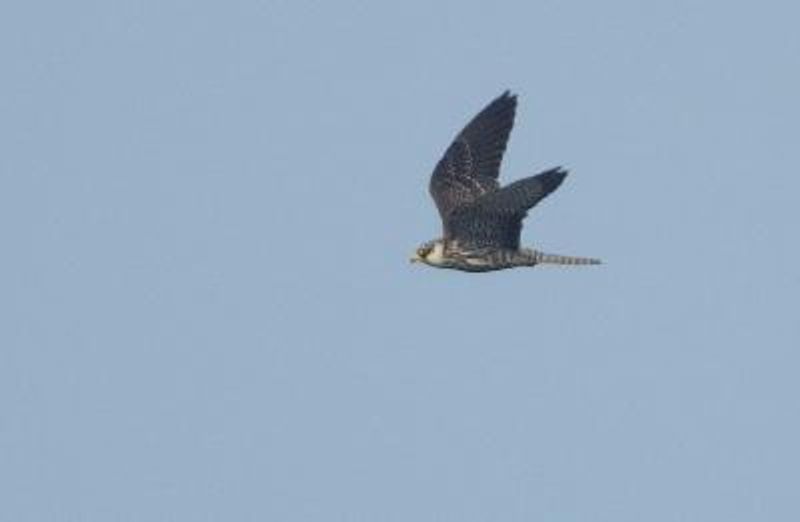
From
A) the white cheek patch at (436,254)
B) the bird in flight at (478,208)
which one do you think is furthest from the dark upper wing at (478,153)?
the white cheek patch at (436,254)

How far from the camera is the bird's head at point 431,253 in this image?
21.8 meters

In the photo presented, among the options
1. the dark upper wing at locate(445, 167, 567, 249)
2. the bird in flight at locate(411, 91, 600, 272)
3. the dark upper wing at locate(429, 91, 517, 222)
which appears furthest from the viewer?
the dark upper wing at locate(429, 91, 517, 222)

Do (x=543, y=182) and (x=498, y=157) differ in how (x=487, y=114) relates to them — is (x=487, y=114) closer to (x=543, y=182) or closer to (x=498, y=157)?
(x=498, y=157)

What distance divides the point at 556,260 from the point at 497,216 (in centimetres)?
96

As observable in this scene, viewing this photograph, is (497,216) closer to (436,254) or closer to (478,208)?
(478,208)

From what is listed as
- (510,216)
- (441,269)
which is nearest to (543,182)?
(510,216)

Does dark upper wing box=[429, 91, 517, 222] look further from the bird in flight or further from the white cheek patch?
the white cheek patch

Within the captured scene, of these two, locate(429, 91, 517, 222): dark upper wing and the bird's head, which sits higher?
locate(429, 91, 517, 222): dark upper wing

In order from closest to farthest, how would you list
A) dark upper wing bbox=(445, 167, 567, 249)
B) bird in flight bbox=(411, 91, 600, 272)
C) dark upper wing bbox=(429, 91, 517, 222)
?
dark upper wing bbox=(445, 167, 567, 249) → bird in flight bbox=(411, 91, 600, 272) → dark upper wing bbox=(429, 91, 517, 222)

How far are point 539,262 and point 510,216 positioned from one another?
31.5 inches

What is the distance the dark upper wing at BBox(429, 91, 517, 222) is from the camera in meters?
21.7

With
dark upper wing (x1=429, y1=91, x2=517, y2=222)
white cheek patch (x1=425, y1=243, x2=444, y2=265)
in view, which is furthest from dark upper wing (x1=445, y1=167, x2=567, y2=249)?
dark upper wing (x1=429, y1=91, x2=517, y2=222)

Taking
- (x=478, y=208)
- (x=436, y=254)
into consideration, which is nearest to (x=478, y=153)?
(x=478, y=208)

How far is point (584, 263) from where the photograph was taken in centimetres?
2050
